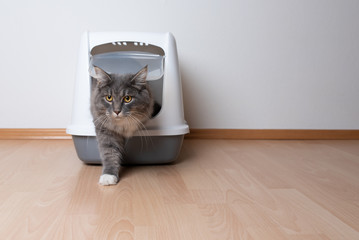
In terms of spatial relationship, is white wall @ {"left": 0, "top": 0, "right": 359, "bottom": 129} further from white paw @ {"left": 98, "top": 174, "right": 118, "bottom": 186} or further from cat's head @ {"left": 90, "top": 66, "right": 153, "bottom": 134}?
white paw @ {"left": 98, "top": 174, "right": 118, "bottom": 186}

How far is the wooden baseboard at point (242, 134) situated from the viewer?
225cm

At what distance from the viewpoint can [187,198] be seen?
1.17 metres

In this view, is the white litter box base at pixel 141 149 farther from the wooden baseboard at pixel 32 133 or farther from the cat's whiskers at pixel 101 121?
the wooden baseboard at pixel 32 133

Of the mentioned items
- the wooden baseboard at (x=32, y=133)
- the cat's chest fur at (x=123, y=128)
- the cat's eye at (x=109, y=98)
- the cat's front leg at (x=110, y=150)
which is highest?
the cat's eye at (x=109, y=98)

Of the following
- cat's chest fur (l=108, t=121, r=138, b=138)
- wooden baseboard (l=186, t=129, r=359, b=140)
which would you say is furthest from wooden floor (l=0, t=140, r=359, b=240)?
wooden baseboard (l=186, t=129, r=359, b=140)

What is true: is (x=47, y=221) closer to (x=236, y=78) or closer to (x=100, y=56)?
(x=100, y=56)

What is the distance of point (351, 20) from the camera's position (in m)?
2.43

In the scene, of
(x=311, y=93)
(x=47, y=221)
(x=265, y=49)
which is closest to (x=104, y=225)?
(x=47, y=221)

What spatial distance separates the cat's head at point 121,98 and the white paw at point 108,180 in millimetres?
232

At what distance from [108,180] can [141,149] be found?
295 millimetres

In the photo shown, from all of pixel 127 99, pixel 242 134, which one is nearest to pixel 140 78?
pixel 127 99

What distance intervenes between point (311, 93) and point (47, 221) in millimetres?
2161

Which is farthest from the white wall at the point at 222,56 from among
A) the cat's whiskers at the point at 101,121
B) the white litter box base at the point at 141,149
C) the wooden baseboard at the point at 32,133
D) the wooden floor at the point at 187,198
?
the cat's whiskers at the point at 101,121

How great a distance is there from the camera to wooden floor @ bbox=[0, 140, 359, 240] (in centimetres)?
91
